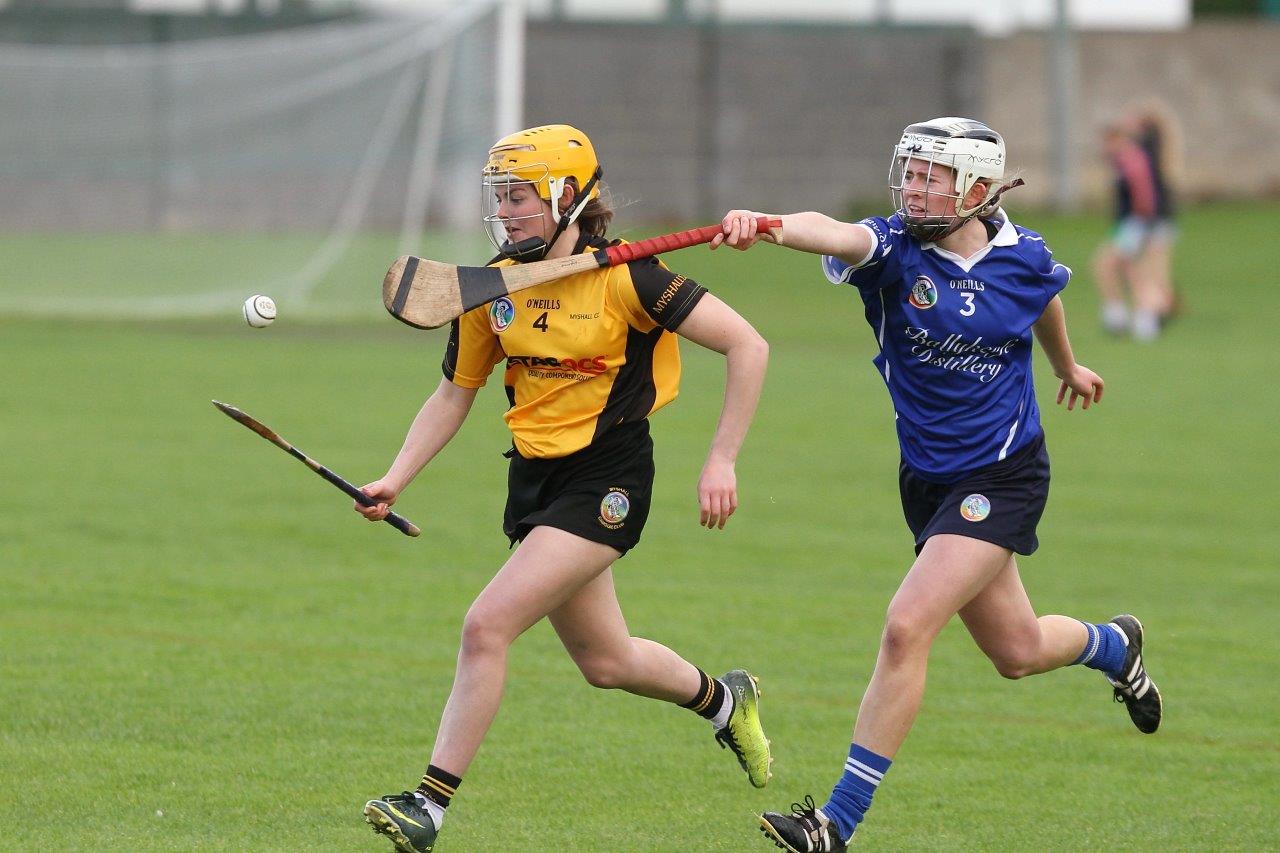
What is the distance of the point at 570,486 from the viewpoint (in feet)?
16.7

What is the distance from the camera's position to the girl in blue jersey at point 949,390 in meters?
4.96

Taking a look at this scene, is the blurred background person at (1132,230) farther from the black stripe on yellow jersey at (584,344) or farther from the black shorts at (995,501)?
the black stripe on yellow jersey at (584,344)

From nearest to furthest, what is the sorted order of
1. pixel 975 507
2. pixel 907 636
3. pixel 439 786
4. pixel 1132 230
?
pixel 439 786 → pixel 907 636 → pixel 975 507 → pixel 1132 230

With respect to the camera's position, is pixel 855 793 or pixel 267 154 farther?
pixel 267 154

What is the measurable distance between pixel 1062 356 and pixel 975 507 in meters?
0.82

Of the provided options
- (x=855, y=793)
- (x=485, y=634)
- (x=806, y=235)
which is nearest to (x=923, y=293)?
(x=806, y=235)

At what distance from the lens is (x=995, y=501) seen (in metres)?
5.16

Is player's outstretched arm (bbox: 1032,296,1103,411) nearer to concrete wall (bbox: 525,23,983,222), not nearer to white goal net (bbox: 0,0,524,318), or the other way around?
white goal net (bbox: 0,0,524,318)

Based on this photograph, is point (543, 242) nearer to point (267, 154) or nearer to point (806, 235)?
point (806, 235)

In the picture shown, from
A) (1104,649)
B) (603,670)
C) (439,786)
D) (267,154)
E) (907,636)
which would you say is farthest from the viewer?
(267,154)

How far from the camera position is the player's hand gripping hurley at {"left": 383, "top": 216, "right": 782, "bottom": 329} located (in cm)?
495

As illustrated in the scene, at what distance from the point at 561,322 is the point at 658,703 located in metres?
1.96

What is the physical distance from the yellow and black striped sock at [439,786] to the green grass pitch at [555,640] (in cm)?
23

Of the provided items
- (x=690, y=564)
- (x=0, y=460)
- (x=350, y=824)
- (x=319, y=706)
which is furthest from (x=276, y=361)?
(x=350, y=824)
